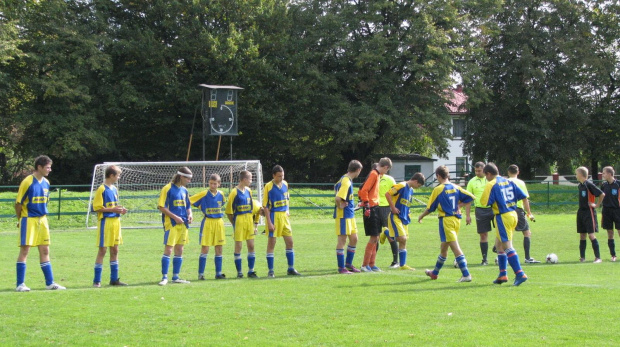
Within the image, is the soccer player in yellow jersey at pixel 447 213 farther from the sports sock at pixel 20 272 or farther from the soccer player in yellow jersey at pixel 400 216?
the sports sock at pixel 20 272

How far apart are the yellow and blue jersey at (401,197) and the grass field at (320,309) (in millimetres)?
1114

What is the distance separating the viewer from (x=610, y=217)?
15062 mm

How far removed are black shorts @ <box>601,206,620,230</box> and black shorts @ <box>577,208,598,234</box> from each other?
0.43m

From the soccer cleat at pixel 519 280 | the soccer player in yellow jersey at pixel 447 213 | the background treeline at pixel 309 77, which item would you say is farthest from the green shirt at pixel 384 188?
the background treeline at pixel 309 77

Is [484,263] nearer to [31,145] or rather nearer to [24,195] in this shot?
[24,195]

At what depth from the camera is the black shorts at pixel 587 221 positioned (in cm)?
1466

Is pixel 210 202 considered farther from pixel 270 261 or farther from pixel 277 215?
pixel 270 261

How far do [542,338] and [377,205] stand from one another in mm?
6270

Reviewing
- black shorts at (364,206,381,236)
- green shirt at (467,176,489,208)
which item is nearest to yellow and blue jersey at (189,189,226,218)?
black shorts at (364,206,381,236)

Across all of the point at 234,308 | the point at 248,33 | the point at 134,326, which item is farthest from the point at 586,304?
the point at 248,33

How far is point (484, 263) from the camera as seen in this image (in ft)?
46.3

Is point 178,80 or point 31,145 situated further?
point 178,80

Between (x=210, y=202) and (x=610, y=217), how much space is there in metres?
8.99

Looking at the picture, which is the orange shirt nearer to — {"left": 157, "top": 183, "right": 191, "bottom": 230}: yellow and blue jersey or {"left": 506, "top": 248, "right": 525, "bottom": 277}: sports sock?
{"left": 506, "top": 248, "right": 525, "bottom": 277}: sports sock
